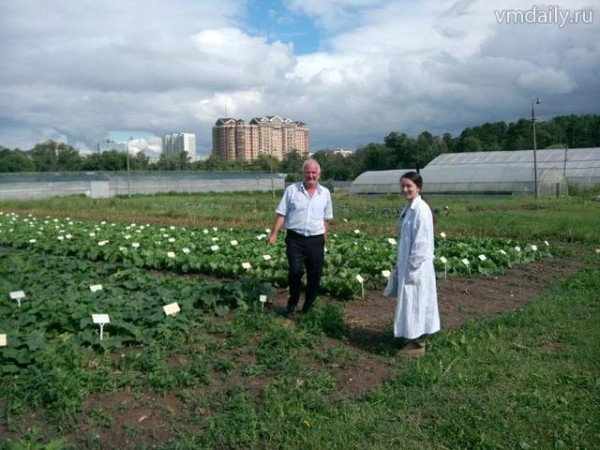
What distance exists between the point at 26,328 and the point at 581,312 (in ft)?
18.7

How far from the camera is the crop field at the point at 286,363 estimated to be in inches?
143

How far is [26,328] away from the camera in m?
5.09

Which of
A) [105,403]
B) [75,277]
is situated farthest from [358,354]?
[75,277]

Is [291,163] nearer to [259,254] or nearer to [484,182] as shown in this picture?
[484,182]

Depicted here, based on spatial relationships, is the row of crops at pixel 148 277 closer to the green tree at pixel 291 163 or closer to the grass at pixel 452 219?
the grass at pixel 452 219

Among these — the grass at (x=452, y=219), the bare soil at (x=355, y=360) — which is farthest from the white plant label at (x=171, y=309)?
the grass at (x=452, y=219)

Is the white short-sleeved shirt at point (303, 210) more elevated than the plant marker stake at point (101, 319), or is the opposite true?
the white short-sleeved shirt at point (303, 210)

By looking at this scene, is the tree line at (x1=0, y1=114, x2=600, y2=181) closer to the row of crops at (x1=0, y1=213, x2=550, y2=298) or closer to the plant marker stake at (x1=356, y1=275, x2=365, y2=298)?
the row of crops at (x1=0, y1=213, x2=550, y2=298)

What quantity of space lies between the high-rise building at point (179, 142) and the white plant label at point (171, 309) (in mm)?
83528

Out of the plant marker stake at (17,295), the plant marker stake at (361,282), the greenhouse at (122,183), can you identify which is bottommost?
the plant marker stake at (361,282)

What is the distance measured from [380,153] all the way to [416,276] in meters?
55.0

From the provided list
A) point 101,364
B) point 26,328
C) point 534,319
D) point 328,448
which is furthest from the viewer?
point 534,319

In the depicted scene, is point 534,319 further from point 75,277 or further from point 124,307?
point 75,277

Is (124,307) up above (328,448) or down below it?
above
